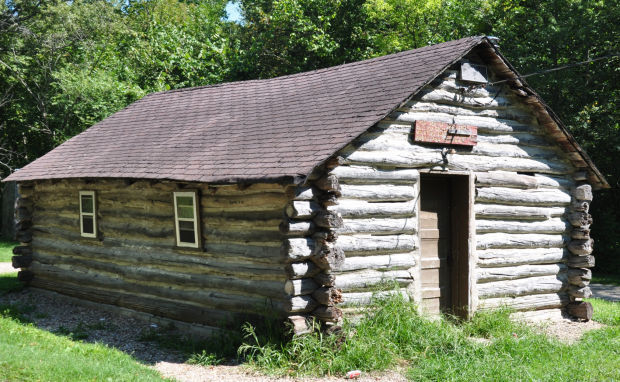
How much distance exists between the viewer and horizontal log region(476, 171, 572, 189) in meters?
10.5

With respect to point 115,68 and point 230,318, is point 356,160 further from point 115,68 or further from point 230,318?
point 115,68

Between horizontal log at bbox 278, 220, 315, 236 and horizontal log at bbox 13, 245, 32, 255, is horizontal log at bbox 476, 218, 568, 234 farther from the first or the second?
horizontal log at bbox 13, 245, 32, 255

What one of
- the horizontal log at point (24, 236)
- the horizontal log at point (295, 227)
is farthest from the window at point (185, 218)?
the horizontal log at point (24, 236)

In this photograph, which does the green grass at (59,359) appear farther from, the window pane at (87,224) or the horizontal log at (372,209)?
the horizontal log at (372,209)

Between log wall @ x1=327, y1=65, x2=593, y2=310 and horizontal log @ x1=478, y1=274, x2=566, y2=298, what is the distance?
0.02 m

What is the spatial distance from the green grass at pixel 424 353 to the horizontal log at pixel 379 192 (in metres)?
1.51

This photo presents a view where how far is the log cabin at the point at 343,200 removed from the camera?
873 cm

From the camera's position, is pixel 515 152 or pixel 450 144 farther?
pixel 515 152

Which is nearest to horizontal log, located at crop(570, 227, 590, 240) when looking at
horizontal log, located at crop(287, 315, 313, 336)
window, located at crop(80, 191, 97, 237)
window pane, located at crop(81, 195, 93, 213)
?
horizontal log, located at crop(287, 315, 313, 336)

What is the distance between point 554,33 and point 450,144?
481 inches

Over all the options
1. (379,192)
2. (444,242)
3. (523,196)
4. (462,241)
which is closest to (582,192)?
(523,196)

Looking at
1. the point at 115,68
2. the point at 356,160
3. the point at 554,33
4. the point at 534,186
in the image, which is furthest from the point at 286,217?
the point at 115,68

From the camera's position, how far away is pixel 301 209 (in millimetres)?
8227

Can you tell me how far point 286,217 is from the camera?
829 centimetres
